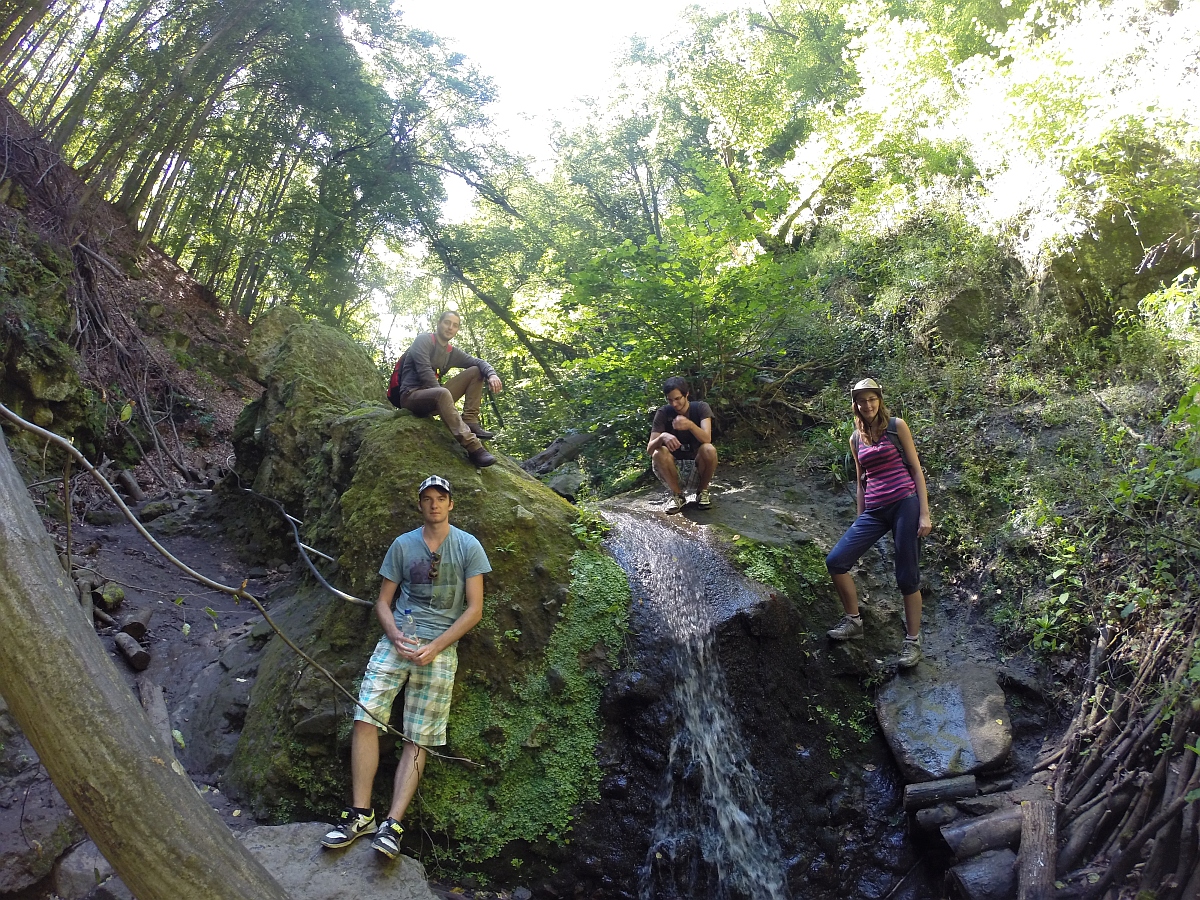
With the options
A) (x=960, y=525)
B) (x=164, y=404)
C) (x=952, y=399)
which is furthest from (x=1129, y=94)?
(x=164, y=404)

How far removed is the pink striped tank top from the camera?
5.00 metres

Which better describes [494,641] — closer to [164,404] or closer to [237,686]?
[237,686]

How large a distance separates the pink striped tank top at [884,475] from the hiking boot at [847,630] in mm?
967

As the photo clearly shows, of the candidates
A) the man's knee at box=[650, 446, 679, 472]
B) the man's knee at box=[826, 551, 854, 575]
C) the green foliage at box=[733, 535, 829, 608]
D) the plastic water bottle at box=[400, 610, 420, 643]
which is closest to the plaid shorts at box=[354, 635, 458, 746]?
the plastic water bottle at box=[400, 610, 420, 643]

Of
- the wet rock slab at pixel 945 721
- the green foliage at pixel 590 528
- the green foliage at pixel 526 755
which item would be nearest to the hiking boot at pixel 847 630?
the wet rock slab at pixel 945 721

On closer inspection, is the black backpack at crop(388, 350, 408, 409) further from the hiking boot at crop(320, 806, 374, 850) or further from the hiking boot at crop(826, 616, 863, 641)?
the hiking boot at crop(826, 616, 863, 641)

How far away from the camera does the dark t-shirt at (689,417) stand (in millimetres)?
6910

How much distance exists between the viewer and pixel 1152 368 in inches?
253

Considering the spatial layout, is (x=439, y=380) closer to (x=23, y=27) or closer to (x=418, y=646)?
(x=418, y=646)

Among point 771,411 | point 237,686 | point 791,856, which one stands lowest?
point 237,686

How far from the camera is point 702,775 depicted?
181 inches

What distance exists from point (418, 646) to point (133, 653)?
278 centimetres

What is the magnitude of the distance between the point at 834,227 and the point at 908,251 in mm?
2723

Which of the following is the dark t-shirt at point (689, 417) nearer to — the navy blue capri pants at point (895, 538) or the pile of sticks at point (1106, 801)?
the navy blue capri pants at point (895, 538)
